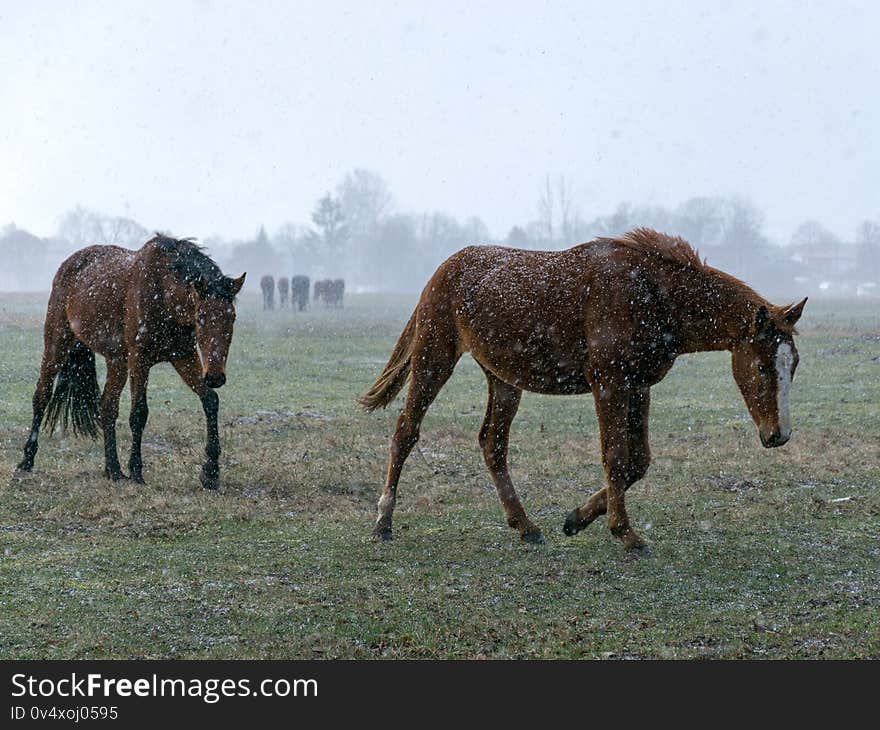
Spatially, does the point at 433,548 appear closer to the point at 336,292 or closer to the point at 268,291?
the point at 268,291

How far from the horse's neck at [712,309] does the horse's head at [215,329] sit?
397cm

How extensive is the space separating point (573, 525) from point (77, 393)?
602cm

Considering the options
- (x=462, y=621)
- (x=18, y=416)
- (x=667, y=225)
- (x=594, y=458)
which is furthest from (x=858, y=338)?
(x=667, y=225)

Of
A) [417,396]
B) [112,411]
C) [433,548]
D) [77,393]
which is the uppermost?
[417,396]

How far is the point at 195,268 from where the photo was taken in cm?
952

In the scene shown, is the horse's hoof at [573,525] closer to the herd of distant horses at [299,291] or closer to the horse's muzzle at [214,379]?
the horse's muzzle at [214,379]

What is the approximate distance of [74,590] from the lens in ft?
21.9

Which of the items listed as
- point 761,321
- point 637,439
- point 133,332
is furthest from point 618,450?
point 133,332

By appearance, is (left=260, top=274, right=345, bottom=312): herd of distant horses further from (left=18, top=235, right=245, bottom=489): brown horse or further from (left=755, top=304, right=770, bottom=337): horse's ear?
(left=755, top=304, right=770, bottom=337): horse's ear

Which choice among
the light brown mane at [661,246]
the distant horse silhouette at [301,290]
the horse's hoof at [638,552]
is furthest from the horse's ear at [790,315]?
the distant horse silhouette at [301,290]

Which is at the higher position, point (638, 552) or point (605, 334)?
point (605, 334)

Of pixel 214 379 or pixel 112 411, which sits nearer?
pixel 214 379

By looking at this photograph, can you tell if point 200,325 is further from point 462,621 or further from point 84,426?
point 462,621

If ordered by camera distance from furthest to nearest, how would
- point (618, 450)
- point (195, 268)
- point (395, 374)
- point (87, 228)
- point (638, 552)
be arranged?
point (87, 228) < point (195, 268) < point (395, 374) < point (638, 552) < point (618, 450)
